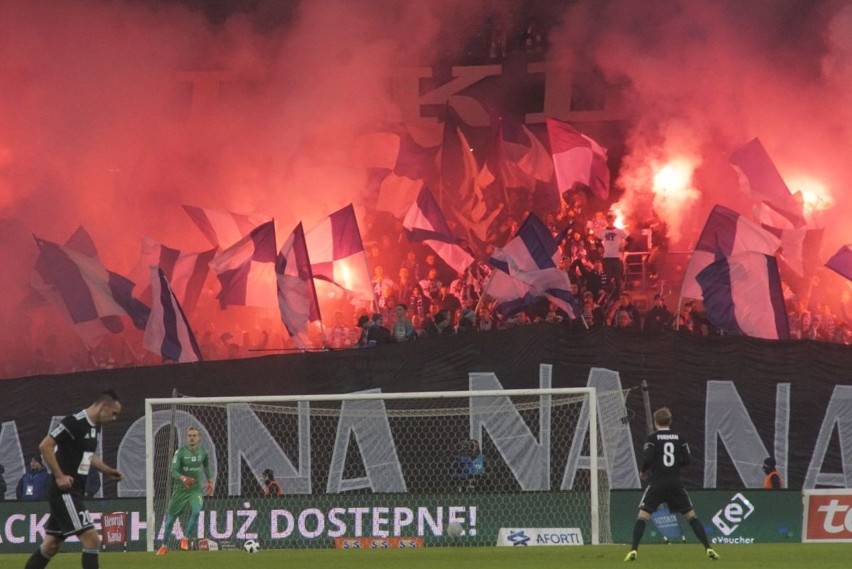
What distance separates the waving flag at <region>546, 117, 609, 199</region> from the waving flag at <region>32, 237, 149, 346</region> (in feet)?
24.0

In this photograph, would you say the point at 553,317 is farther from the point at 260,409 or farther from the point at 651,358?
the point at 260,409

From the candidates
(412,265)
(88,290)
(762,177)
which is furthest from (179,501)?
(762,177)

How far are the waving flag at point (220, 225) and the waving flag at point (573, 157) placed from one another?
5870 millimetres

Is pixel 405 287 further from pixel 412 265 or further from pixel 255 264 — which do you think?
pixel 255 264

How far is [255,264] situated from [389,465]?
4841 mm

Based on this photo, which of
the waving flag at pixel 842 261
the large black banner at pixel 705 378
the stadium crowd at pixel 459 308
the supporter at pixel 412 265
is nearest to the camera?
the large black banner at pixel 705 378

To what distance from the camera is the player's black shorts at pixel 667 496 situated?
13219 mm

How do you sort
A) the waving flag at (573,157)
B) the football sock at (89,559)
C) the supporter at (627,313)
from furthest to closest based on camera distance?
the waving flag at (573,157)
the supporter at (627,313)
the football sock at (89,559)

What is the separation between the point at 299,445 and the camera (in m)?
18.8

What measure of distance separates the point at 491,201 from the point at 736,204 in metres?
4.69

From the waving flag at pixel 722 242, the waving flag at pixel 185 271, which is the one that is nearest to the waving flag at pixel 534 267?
the waving flag at pixel 722 242

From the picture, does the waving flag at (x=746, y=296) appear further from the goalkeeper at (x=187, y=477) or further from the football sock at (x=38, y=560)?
the football sock at (x=38, y=560)

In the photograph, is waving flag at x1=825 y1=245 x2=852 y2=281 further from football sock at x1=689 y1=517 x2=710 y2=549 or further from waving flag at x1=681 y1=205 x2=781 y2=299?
football sock at x1=689 y1=517 x2=710 y2=549

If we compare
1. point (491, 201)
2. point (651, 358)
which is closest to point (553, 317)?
point (651, 358)
